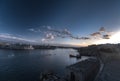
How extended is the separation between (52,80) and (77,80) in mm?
4947

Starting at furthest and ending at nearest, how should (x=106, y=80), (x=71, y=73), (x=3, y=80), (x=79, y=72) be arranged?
(x=3, y=80), (x=71, y=73), (x=79, y=72), (x=106, y=80)

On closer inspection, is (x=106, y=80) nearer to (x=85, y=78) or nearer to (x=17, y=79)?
(x=85, y=78)

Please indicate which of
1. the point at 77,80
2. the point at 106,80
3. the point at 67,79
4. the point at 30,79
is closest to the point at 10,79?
the point at 30,79

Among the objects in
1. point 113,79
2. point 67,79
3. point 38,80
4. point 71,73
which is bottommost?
point 38,80

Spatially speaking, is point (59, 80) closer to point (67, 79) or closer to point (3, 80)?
point (67, 79)

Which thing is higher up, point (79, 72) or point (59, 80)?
point (79, 72)

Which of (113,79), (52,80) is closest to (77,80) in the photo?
(52,80)

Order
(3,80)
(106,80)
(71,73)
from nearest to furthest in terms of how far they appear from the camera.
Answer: (106,80), (71,73), (3,80)

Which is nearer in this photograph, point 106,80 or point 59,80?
point 106,80

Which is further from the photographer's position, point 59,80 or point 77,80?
point 59,80

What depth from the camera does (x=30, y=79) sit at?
24.9 metres

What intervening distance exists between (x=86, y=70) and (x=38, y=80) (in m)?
12.1

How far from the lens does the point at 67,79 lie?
2006 centimetres

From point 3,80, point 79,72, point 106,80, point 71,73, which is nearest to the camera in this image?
point 106,80
